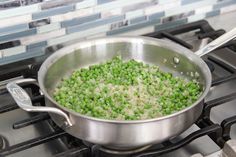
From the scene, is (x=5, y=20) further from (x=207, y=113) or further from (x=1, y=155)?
(x=207, y=113)

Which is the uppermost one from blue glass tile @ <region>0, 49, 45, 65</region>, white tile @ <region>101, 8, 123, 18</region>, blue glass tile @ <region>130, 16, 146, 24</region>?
white tile @ <region>101, 8, 123, 18</region>

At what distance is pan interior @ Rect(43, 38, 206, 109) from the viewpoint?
853mm

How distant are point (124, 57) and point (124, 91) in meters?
0.13

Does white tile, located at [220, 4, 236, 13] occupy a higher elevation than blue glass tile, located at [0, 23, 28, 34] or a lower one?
lower

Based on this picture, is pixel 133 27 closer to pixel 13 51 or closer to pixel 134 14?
pixel 134 14

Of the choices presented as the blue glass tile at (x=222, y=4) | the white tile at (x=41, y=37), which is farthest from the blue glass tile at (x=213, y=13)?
the white tile at (x=41, y=37)

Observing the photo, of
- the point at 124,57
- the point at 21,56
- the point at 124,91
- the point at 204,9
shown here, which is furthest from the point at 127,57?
the point at 204,9

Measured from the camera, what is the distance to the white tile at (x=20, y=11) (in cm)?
88

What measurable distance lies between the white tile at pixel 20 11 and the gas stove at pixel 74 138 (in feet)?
0.33

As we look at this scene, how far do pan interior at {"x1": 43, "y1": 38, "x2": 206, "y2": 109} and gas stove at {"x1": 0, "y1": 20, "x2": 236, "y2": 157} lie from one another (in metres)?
0.05

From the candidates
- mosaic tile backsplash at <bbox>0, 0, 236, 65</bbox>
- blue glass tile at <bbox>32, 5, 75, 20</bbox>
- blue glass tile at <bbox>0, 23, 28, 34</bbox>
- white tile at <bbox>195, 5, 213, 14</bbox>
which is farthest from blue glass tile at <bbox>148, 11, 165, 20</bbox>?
blue glass tile at <bbox>0, 23, 28, 34</bbox>

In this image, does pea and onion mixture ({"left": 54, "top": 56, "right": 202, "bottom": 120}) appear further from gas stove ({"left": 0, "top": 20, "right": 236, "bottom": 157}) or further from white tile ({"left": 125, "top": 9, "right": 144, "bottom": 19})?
white tile ({"left": 125, "top": 9, "right": 144, "bottom": 19})

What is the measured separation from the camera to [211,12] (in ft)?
3.86

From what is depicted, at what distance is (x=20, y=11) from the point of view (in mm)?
899
